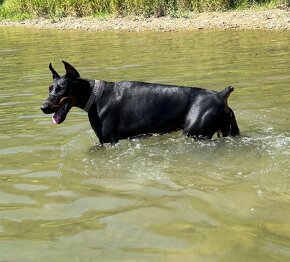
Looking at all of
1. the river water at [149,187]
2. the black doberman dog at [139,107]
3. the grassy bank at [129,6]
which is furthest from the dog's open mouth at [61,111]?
the grassy bank at [129,6]

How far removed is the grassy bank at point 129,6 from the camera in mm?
26484

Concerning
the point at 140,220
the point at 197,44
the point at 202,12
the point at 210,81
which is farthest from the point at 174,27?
the point at 140,220

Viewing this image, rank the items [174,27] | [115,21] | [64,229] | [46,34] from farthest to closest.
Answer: [115,21] → [46,34] → [174,27] → [64,229]

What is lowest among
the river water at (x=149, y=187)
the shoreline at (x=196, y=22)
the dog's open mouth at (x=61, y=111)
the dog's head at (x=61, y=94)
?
the shoreline at (x=196, y=22)

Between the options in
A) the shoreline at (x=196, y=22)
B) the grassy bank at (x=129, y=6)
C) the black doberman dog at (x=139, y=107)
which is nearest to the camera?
the black doberman dog at (x=139, y=107)

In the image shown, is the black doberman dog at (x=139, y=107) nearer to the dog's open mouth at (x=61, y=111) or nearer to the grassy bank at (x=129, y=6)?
the dog's open mouth at (x=61, y=111)

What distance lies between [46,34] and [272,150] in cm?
Result: 2097

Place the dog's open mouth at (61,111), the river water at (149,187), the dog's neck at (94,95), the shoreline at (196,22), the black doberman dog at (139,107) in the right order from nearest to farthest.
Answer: the river water at (149,187), the black doberman dog at (139,107), the dog's open mouth at (61,111), the dog's neck at (94,95), the shoreline at (196,22)

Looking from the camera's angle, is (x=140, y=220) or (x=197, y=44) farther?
(x=197, y=44)

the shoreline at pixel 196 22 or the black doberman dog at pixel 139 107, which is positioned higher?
the black doberman dog at pixel 139 107

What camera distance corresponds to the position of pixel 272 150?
6.46 meters

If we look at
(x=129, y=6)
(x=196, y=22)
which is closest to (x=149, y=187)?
(x=196, y=22)

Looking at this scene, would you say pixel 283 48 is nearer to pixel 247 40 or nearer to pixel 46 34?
pixel 247 40

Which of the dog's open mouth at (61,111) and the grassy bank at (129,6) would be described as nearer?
the dog's open mouth at (61,111)
